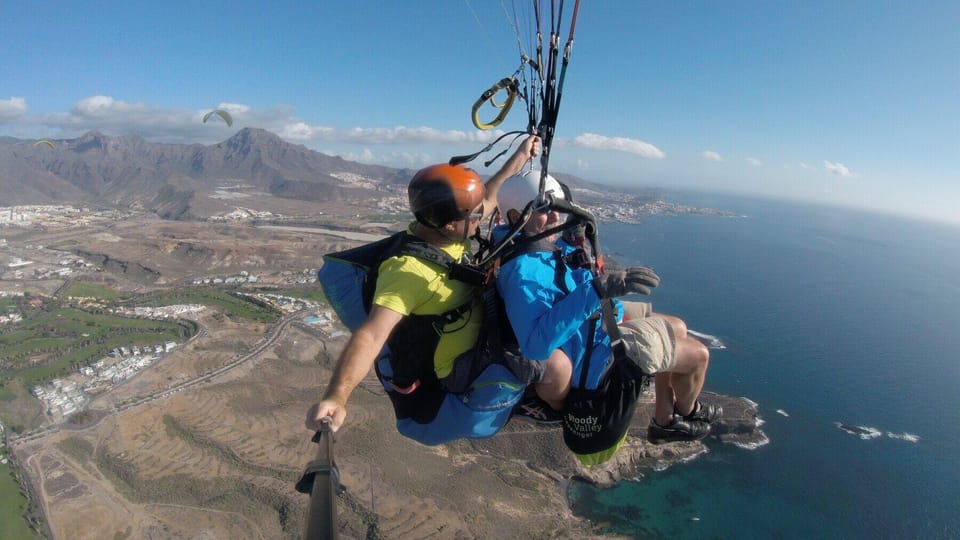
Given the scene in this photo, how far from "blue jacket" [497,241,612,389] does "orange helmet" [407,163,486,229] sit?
0.35 metres

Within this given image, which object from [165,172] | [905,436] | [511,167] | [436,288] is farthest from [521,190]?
[165,172]

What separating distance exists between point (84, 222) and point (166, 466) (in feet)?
188

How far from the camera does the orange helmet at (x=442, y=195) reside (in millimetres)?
2246

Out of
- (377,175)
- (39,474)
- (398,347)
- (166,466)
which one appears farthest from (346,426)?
(377,175)

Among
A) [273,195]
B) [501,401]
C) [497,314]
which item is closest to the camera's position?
[497,314]

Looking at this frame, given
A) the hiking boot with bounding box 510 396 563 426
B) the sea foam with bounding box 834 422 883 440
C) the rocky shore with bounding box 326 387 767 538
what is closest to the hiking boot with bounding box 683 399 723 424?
the hiking boot with bounding box 510 396 563 426

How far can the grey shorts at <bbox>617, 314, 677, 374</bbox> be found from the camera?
2.36 metres

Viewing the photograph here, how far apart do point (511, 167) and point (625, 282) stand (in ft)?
4.91

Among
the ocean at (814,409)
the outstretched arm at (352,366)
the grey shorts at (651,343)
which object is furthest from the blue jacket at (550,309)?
the ocean at (814,409)

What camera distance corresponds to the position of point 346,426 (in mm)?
18172

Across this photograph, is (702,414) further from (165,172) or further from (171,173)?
(165,172)

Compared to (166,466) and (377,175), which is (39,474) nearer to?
(166,466)

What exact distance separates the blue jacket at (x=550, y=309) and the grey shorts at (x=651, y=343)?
0.12 m

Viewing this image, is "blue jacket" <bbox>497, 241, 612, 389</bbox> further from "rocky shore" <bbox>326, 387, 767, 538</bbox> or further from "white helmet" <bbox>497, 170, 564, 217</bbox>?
"rocky shore" <bbox>326, 387, 767, 538</bbox>
